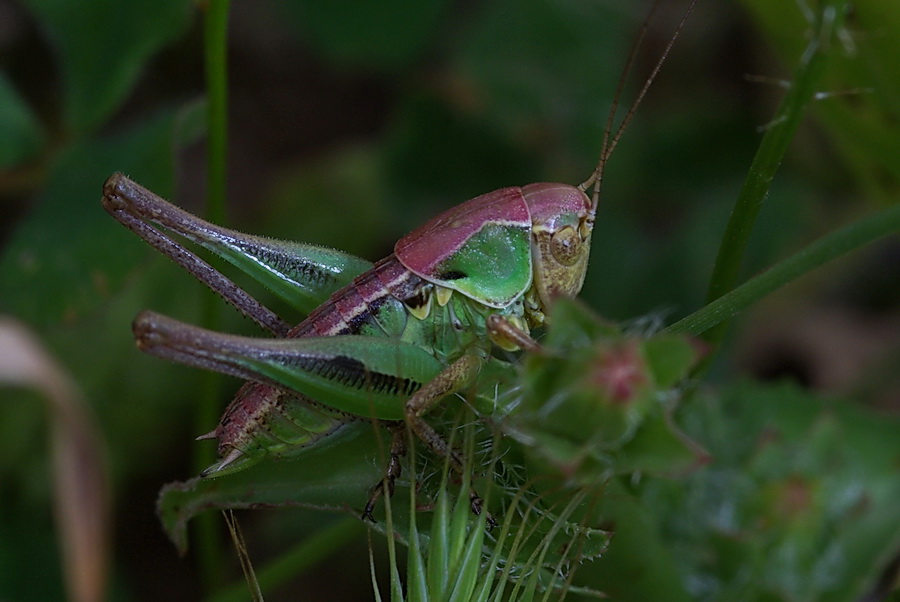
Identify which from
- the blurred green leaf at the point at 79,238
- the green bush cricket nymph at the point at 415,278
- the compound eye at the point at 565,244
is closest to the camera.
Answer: the green bush cricket nymph at the point at 415,278

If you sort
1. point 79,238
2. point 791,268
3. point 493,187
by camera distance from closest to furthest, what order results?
point 791,268 < point 79,238 < point 493,187

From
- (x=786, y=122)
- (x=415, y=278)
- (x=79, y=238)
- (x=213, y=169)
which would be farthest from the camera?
(x=79, y=238)

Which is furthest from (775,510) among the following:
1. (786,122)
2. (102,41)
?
(102,41)

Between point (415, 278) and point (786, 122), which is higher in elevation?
point (786, 122)

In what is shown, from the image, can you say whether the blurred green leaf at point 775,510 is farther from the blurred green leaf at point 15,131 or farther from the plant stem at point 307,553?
the blurred green leaf at point 15,131

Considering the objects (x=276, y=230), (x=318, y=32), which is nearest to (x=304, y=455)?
(x=276, y=230)

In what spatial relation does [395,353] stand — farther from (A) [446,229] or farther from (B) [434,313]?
(A) [446,229]

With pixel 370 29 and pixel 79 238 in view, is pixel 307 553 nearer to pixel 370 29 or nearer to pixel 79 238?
pixel 79 238

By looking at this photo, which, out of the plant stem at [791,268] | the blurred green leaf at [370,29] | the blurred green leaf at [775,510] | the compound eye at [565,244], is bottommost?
the blurred green leaf at [775,510]

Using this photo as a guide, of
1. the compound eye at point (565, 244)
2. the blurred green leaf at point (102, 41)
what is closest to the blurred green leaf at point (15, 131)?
the blurred green leaf at point (102, 41)
